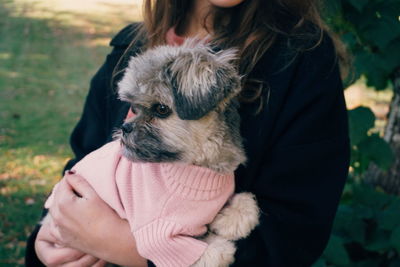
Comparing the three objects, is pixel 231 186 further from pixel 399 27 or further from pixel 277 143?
pixel 399 27

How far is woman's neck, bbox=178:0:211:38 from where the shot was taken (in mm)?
2528

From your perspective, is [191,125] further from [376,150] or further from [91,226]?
[376,150]

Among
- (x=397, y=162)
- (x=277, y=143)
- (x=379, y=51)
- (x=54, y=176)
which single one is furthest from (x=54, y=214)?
(x=54, y=176)

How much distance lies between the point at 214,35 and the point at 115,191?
0.97m

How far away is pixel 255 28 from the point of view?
87.0 inches

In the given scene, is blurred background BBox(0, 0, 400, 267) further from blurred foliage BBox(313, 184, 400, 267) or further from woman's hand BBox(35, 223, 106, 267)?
woman's hand BBox(35, 223, 106, 267)

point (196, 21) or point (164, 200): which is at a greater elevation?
point (196, 21)

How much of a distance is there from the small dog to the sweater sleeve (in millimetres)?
51

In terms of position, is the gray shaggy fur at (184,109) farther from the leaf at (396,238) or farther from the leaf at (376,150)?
the leaf at (396,238)

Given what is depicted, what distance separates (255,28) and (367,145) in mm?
1369

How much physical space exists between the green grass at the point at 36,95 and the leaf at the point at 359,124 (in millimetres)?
3606

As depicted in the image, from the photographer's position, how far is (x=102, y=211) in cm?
210

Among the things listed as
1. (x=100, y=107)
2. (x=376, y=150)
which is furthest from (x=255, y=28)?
(x=376, y=150)

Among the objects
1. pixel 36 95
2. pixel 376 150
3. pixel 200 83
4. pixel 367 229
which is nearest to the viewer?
pixel 200 83
